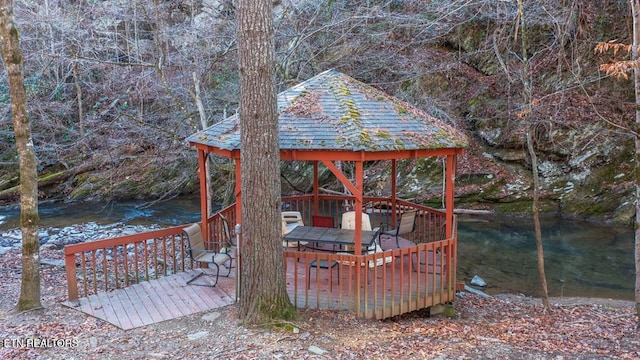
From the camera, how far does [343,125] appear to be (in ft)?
22.8

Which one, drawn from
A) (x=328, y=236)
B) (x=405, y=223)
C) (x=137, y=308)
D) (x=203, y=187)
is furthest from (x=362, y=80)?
(x=137, y=308)

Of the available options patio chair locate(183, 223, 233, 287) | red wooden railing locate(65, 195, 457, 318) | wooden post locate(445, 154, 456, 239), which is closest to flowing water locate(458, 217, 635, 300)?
wooden post locate(445, 154, 456, 239)

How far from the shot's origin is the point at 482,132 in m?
17.6

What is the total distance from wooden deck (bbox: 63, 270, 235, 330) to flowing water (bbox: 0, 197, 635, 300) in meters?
5.84

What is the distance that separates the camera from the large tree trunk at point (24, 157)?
18.7ft

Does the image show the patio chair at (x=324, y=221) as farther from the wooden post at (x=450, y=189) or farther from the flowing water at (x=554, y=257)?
the flowing water at (x=554, y=257)

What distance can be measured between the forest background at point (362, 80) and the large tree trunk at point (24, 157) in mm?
5397

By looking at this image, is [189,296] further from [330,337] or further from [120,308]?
[330,337]

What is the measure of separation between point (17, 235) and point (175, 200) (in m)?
6.07

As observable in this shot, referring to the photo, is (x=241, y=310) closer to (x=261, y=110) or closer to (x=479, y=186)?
(x=261, y=110)

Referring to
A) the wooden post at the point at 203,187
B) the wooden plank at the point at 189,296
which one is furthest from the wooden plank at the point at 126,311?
the wooden post at the point at 203,187

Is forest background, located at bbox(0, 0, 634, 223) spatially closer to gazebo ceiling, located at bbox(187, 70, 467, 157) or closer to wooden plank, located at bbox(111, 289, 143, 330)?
gazebo ceiling, located at bbox(187, 70, 467, 157)

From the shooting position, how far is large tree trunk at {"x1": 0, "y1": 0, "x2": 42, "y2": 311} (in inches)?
225

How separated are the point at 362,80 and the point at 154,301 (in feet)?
37.4
